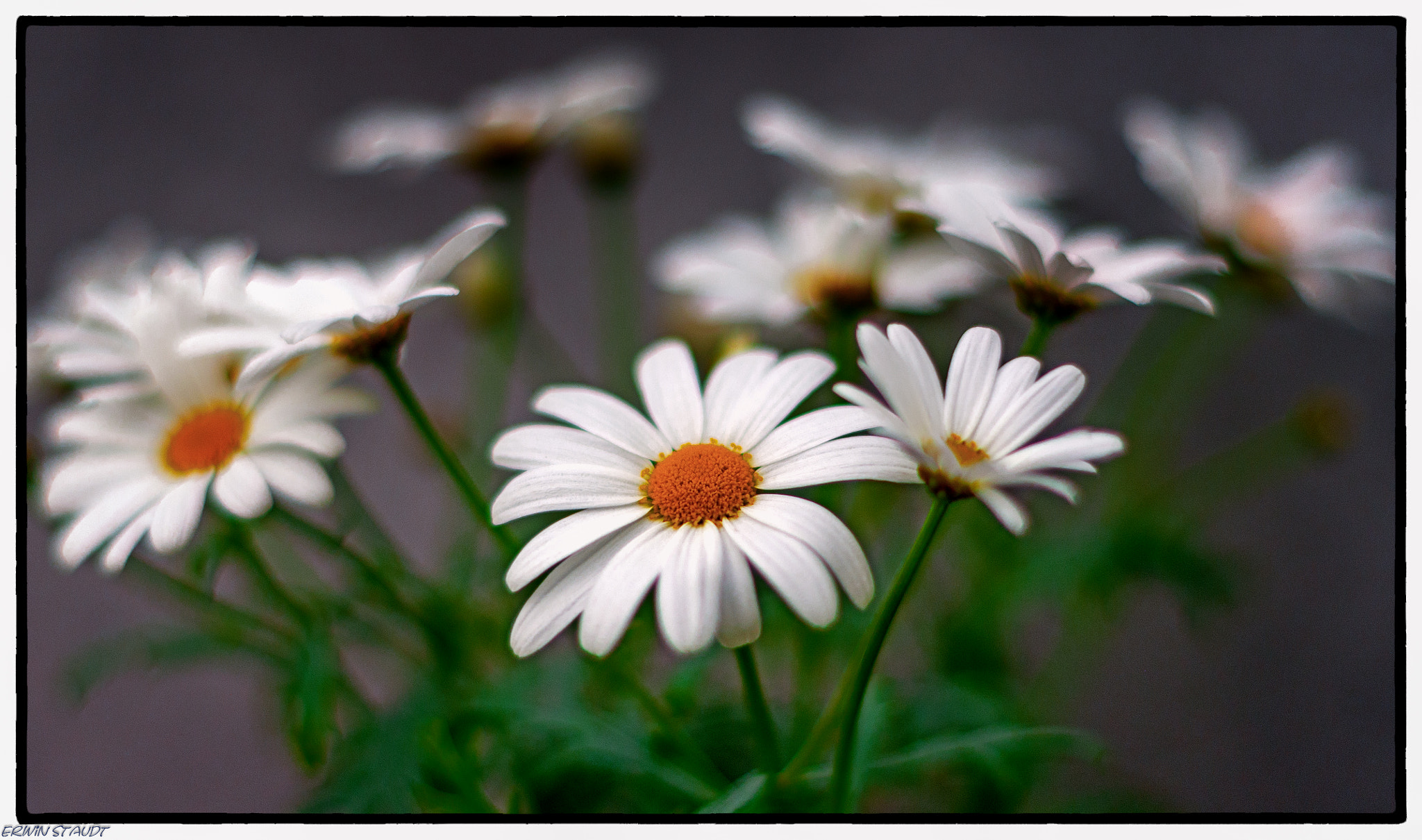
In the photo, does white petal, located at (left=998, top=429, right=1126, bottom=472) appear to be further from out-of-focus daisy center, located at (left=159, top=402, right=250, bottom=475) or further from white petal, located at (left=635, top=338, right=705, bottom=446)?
out-of-focus daisy center, located at (left=159, top=402, right=250, bottom=475)

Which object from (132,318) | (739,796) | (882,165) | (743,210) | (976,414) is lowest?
(739,796)

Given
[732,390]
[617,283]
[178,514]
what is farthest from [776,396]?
[617,283]

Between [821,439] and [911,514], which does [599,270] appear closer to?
[911,514]

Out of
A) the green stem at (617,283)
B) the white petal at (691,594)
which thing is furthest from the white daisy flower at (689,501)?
the green stem at (617,283)

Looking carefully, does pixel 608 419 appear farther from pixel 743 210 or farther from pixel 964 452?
pixel 743 210

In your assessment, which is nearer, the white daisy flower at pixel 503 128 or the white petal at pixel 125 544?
the white petal at pixel 125 544

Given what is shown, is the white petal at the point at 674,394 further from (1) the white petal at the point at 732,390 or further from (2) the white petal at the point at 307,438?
(2) the white petal at the point at 307,438
